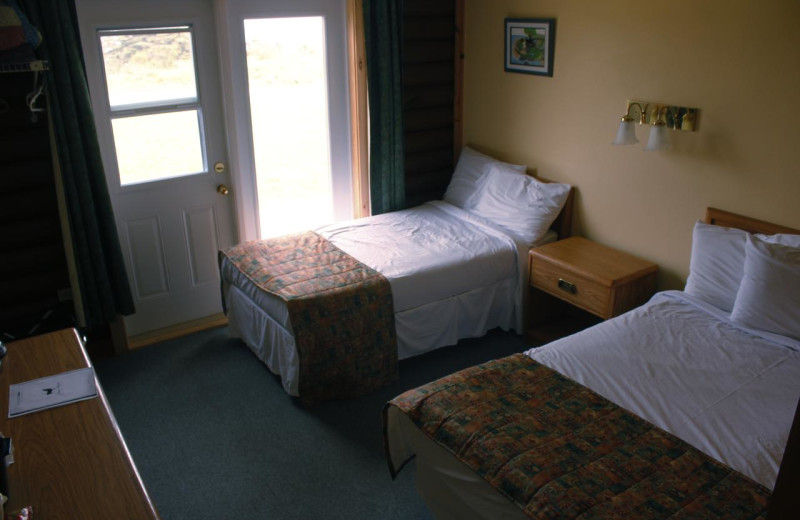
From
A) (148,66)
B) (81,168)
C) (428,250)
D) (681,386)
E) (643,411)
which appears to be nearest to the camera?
(643,411)

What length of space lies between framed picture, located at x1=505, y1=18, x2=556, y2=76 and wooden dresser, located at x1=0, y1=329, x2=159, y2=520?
336 centimetres

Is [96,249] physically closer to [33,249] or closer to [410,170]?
[33,249]

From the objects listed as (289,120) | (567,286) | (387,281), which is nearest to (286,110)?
(289,120)

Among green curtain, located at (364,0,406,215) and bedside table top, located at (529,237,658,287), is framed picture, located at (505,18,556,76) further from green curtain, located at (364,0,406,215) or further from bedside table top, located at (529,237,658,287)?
bedside table top, located at (529,237,658,287)

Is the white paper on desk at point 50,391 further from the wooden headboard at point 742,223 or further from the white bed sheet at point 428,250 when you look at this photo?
the wooden headboard at point 742,223

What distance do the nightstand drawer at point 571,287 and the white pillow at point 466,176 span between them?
3.06ft

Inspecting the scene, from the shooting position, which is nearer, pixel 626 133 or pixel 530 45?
pixel 626 133

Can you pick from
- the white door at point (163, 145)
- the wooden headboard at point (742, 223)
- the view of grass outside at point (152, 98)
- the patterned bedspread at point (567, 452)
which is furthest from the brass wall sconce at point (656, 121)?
the view of grass outside at point (152, 98)

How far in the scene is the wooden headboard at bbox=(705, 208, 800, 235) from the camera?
338 centimetres

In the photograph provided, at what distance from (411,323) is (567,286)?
94 centimetres

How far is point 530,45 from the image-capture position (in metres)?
4.50

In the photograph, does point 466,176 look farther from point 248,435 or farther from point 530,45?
point 248,435

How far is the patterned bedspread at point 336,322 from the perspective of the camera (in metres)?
3.59

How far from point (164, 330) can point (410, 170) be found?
83.0 inches
